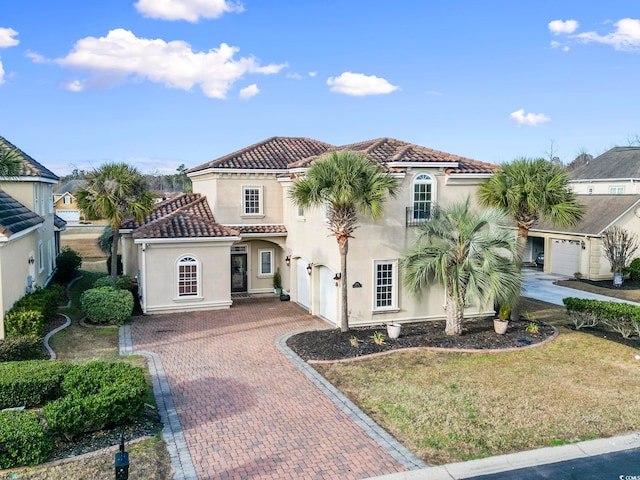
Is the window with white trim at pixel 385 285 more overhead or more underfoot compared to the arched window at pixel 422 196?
more underfoot

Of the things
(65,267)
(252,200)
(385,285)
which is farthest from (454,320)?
(65,267)

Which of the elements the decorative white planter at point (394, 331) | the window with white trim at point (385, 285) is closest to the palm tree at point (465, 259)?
the window with white trim at point (385, 285)

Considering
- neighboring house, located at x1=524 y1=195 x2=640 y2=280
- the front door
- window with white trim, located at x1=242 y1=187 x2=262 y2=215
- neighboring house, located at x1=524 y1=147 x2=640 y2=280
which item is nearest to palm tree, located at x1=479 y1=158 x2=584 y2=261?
neighboring house, located at x1=524 y1=147 x2=640 y2=280

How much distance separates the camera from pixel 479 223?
1802 cm

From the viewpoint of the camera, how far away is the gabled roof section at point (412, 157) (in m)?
19.4

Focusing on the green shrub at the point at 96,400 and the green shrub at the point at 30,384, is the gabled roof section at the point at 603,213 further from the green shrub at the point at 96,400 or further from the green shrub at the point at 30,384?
the green shrub at the point at 30,384

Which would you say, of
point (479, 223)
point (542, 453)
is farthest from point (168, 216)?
point (542, 453)

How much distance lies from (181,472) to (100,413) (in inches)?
85.4

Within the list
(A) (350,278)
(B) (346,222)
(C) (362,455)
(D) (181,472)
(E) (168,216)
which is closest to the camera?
(D) (181,472)

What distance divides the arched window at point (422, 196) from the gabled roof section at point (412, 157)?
690 mm

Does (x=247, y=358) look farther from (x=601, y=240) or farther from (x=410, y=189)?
(x=601, y=240)

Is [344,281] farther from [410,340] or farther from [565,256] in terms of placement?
[565,256]

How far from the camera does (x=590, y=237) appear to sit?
103 feet

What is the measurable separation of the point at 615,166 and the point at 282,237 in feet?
118
